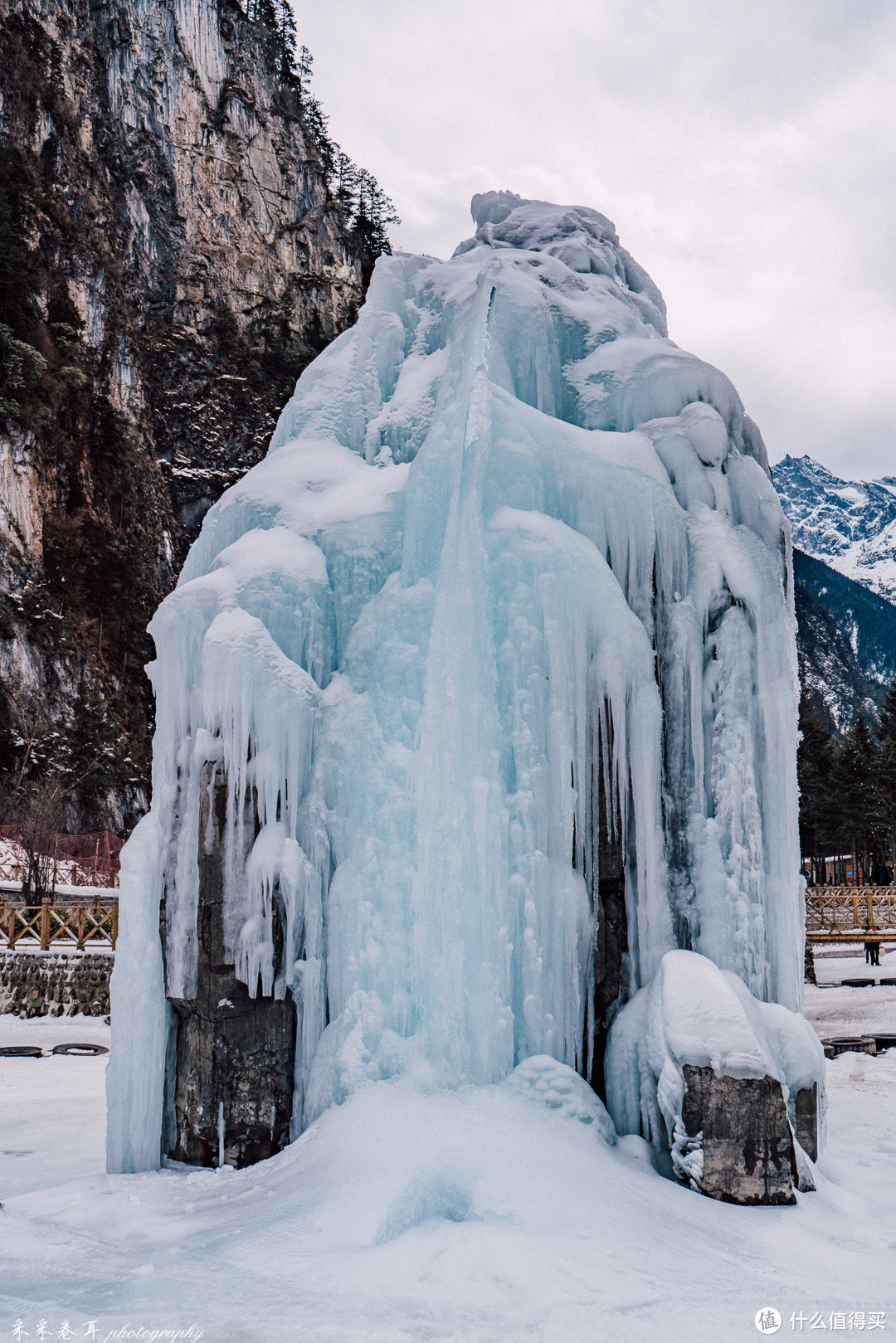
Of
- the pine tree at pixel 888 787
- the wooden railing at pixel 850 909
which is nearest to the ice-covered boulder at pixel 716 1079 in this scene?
the wooden railing at pixel 850 909

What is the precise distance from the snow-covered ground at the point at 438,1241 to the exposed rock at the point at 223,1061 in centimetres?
33

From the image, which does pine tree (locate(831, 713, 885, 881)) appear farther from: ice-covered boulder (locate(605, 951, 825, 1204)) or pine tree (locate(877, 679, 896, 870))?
ice-covered boulder (locate(605, 951, 825, 1204))

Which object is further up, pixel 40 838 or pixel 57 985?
pixel 40 838

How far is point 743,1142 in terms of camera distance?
6039 millimetres

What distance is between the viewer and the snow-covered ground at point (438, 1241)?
4.44 m

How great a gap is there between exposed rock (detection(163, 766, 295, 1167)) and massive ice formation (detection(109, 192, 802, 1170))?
0.12 meters

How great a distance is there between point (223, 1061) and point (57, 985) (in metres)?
12.7

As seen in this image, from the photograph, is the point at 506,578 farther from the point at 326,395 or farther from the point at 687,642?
the point at 326,395

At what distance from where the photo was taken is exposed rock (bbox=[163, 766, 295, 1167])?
7.12 m

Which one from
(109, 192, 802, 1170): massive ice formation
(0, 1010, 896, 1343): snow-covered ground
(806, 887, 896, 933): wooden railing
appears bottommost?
(0, 1010, 896, 1343): snow-covered ground

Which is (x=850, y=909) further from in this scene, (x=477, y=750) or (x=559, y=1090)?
(x=477, y=750)

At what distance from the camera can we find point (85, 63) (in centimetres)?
3766

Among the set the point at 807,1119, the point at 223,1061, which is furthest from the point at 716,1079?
the point at 223,1061

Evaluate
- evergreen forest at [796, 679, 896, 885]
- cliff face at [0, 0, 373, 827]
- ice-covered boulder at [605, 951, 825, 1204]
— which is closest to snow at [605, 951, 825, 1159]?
ice-covered boulder at [605, 951, 825, 1204]
